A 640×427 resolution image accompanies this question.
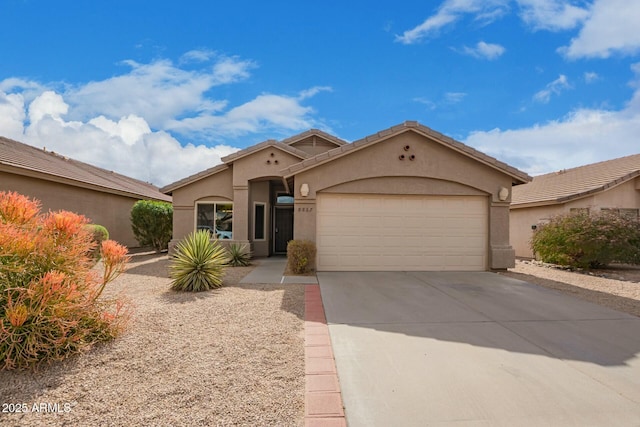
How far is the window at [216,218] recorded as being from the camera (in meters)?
15.8

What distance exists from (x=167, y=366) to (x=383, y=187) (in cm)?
866

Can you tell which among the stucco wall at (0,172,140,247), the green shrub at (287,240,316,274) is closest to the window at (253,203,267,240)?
the green shrub at (287,240,316,274)

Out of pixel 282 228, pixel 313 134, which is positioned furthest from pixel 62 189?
pixel 313 134

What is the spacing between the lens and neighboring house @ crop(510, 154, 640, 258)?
15.7 m

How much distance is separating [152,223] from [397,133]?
43.6 ft

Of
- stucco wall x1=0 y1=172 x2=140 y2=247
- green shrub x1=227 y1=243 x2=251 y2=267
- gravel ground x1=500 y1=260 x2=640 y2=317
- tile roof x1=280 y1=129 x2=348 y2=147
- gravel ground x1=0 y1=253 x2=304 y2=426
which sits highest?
tile roof x1=280 y1=129 x2=348 y2=147

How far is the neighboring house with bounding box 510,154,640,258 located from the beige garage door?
6900 millimetres

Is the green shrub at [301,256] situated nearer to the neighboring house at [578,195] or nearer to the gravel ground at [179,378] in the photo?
the gravel ground at [179,378]

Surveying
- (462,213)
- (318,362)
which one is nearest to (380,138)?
(462,213)

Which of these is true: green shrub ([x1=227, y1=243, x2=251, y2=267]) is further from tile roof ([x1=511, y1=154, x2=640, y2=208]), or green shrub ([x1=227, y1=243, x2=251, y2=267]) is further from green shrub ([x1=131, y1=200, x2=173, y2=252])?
tile roof ([x1=511, y1=154, x2=640, y2=208])

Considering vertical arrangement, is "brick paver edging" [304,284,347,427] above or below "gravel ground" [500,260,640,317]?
below

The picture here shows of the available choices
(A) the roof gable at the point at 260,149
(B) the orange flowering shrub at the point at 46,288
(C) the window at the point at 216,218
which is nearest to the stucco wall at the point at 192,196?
(C) the window at the point at 216,218

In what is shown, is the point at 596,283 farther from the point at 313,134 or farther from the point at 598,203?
the point at 313,134

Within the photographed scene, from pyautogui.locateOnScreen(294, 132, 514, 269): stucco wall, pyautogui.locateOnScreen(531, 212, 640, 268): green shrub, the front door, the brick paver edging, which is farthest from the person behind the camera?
the front door
